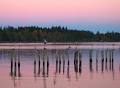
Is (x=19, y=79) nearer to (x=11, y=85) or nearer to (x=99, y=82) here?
(x=11, y=85)

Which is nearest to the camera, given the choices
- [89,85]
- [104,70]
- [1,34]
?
[89,85]

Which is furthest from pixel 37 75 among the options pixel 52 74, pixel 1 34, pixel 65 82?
pixel 1 34

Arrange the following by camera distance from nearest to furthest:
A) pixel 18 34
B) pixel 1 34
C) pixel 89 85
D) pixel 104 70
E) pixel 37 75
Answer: pixel 89 85 → pixel 37 75 → pixel 104 70 → pixel 1 34 → pixel 18 34

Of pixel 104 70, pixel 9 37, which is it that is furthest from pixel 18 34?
pixel 104 70

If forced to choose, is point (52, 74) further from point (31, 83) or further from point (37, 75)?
point (31, 83)

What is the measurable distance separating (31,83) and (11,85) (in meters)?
2.05

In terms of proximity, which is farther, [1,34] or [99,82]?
[1,34]

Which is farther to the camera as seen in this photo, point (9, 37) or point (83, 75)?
point (9, 37)

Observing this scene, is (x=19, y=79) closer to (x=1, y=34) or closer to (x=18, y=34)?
(x=1, y=34)

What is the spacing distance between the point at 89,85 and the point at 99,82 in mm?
2711

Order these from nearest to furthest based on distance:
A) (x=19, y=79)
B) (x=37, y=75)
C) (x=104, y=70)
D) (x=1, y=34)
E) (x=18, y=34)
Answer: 1. (x=19, y=79)
2. (x=37, y=75)
3. (x=104, y=70)
4. (x=1, y=34)
5. (x=18, y=34)

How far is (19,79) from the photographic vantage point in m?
49.0

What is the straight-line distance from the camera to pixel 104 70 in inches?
2418

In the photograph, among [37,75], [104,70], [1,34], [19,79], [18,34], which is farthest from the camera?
[18,34]
